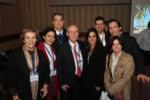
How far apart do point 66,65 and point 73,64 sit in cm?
9

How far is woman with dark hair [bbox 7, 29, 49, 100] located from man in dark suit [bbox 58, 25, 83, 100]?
416 millimetres

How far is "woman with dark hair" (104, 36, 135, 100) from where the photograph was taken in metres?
2.52

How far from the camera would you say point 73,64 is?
291 cm

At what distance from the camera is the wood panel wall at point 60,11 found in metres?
6.24

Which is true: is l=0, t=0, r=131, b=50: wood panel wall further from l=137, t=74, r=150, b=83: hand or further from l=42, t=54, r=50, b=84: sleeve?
l=137, t=74, r=150, b=83: hand

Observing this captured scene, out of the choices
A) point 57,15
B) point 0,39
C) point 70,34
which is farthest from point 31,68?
point 0,39

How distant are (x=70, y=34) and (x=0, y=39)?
2.82 meters

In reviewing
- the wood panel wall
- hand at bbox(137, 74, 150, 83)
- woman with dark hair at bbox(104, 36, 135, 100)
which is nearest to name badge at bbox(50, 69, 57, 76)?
woman with dark hair at bbox(104, 36, 135, 100)

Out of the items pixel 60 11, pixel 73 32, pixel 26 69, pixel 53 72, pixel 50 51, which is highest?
pixel 60 11

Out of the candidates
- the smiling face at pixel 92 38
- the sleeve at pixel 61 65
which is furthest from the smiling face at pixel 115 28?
the sleeve at pixel 61 65

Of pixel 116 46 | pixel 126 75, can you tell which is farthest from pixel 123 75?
pixel 116 46

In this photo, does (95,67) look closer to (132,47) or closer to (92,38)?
(92,38)

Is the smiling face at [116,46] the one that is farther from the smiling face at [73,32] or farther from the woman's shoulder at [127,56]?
the smiling face at [73,32]

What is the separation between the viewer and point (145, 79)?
7.86 feet
